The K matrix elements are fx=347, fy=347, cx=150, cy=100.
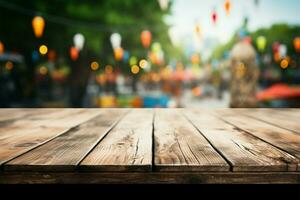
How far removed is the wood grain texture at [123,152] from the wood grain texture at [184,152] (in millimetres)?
48

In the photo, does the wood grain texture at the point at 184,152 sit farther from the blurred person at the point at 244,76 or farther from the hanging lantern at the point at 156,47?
the hanging lantern at the point at 156,47

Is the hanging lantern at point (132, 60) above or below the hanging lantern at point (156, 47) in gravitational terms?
below

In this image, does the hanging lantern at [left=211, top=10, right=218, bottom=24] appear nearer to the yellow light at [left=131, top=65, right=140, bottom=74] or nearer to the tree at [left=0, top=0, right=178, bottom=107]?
the tree at [left=0, top=0, right=178, bottom=107]

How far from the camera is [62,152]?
55.2 inches

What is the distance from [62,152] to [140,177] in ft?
1.22

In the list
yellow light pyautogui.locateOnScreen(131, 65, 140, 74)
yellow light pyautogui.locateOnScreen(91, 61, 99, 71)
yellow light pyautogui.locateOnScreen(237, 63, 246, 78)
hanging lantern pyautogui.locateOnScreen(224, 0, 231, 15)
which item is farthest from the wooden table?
yellow light pyautogui.locateOnScreen(131, 65, 140, 74)

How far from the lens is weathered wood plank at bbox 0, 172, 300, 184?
121 cm

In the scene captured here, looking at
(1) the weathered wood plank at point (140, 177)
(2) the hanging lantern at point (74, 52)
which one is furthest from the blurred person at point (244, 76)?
(2) the hanging lantern at point (74, 52)

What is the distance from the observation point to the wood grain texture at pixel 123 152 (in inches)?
47.8

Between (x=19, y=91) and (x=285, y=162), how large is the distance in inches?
684

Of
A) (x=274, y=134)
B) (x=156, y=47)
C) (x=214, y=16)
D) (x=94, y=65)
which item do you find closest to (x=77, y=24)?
(x=156, y=47)

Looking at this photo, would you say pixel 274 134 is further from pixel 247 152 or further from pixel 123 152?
pixel 123 152

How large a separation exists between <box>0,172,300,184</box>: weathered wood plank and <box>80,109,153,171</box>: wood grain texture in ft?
0.09
